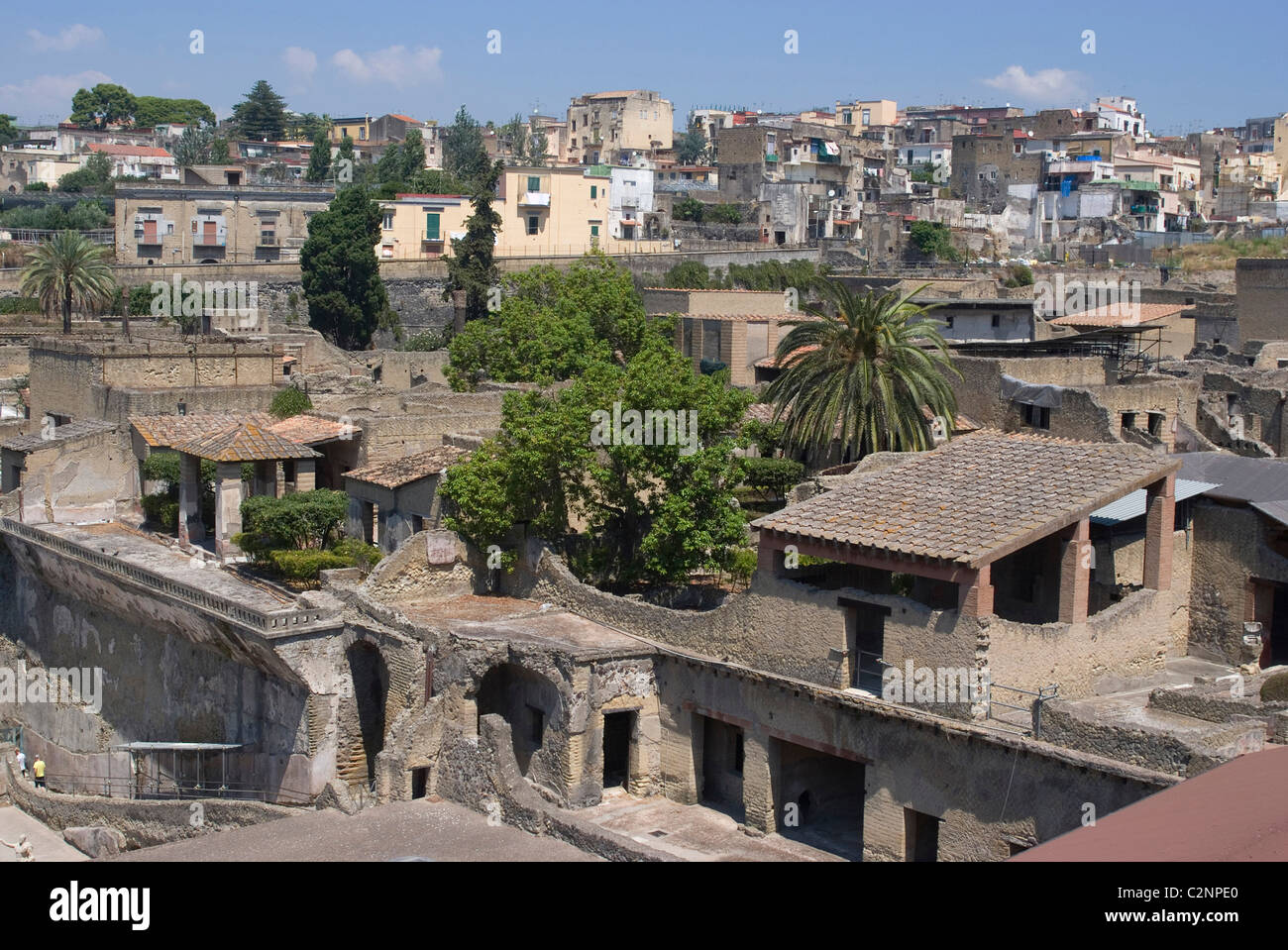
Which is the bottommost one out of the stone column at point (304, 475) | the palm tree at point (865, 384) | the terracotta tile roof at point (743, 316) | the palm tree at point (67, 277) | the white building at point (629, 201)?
the stone column at point (304, 475)

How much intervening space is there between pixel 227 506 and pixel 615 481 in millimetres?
9535

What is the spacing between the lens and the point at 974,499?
81.0 ft

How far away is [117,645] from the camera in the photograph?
3497 cm

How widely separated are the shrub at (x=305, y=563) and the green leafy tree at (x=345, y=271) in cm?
4141

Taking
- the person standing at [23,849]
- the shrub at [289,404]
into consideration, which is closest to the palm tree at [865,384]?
the shrub at [289,404]

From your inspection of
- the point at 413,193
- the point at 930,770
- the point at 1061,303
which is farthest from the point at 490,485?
the point at 413,193

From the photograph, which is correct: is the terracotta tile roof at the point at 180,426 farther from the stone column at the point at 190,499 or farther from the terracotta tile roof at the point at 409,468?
the terracotta tile roof at the point at 409,468

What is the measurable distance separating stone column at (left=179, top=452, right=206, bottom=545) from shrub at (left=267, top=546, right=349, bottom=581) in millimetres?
4660

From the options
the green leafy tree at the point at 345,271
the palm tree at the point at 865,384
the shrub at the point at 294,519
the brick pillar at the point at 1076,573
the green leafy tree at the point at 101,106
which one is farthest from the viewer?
the green leafy tree at the point at 101,106

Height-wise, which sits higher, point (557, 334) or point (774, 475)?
point (557, 334)

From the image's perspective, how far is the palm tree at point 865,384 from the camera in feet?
109

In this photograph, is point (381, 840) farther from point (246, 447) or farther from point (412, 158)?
point (412, 158)

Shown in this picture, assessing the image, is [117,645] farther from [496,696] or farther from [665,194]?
[665,194]

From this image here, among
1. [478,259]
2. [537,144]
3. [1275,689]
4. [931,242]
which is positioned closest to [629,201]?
[931,242]
